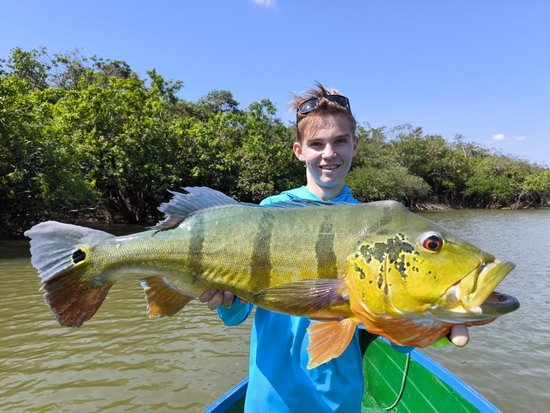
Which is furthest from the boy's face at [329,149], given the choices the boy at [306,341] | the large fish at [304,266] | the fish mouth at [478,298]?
the fish mouth at [478,298]

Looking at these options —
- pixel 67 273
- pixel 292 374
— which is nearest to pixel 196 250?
pixel 67 273

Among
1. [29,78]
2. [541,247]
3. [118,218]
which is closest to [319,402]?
[541,247]

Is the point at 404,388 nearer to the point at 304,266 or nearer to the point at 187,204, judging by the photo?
the point at 304,266

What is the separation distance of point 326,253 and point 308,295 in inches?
7.9

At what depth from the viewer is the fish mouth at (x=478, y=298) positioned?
1424 mm

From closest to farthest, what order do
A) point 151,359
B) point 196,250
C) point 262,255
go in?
1. point 262,255
2. point 196,250
3. point 151,359

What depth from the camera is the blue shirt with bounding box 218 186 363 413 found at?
2.20 m

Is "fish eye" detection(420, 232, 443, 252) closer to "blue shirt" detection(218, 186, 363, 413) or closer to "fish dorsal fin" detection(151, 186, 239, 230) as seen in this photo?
"blue shirt" detection(218, 186, 363, 413)

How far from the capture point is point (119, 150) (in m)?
21.6

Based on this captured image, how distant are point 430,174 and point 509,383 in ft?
167

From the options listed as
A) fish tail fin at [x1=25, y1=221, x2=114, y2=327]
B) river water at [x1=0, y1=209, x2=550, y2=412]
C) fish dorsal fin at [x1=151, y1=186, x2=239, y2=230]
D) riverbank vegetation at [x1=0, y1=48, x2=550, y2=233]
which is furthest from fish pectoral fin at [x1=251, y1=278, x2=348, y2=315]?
riverbank vegetation at [x1=0, y1=48, x2=550, y2=233]

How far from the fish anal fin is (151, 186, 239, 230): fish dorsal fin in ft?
1.51

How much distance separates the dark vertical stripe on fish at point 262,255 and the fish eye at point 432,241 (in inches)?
26.0

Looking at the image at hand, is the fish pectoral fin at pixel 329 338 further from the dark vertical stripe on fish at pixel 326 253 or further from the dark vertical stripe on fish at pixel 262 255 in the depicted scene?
the dark vertical stripe on fish at pixel 262 255
